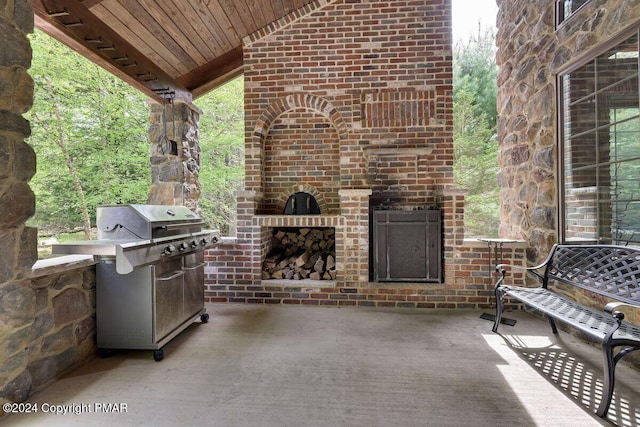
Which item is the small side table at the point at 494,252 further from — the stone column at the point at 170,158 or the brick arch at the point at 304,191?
the stone column at the point at 170,158

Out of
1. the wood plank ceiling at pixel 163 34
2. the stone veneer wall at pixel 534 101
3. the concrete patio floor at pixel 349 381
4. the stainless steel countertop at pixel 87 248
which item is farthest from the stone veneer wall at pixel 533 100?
the stainless steel countertop at pixel 87 248

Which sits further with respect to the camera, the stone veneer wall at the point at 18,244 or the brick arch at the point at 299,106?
the brick arch at the point at 299,106

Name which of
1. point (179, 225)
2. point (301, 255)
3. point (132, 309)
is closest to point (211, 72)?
point (179, 225)

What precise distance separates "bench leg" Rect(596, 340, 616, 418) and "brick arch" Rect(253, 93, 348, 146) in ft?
9.74

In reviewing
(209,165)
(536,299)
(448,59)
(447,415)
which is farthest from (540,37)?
(209,165)

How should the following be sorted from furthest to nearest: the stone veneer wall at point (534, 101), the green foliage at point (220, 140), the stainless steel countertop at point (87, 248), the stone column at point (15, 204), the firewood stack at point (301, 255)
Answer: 1. the green foliage at point (220, 140)
2. the firewood stack at point (301, 255)
3. the stone veneer wall at point (534, 101)
4. the stainless steel countertop at point (87, 248)
5. the stone column at point (15, 204)

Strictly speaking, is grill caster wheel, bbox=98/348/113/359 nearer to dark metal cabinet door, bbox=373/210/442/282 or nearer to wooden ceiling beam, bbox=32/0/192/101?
wooden ceiling beam, bbox=32/0/192/101

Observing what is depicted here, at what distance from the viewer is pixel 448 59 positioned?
3469mm

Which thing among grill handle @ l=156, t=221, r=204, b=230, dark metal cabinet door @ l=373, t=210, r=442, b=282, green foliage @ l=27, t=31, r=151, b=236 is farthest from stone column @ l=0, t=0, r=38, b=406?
green foliage @ l=27, t=31, r=151, b=236

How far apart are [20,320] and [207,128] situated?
22.4 feet

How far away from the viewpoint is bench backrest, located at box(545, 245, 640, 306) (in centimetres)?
195

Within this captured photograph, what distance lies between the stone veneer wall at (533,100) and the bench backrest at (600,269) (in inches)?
15.5

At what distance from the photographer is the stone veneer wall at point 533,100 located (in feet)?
8.16

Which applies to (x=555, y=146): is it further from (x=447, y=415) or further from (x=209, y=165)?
(x=209, y=165)
